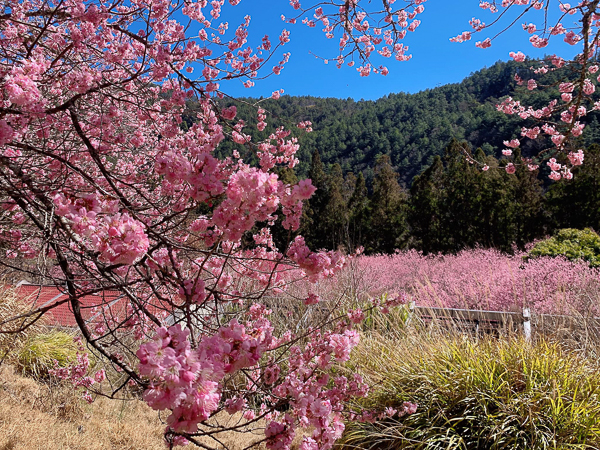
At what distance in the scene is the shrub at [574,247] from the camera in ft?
22.7

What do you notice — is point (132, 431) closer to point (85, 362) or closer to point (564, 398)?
point (85, 362)

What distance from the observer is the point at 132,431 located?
3080 mm

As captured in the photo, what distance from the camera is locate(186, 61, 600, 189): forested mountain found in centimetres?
3472

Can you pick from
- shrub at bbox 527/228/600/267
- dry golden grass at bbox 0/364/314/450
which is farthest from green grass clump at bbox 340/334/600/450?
shrub at bbox 527/228/600/267

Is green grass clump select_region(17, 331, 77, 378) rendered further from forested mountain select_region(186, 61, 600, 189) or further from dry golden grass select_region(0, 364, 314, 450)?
forested mountain select_region(186, 61, 600, 189)

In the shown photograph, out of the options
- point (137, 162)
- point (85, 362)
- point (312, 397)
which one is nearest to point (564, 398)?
point (312, 397)

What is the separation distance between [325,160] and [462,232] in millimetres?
26767

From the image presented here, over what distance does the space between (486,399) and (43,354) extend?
416 centimetres

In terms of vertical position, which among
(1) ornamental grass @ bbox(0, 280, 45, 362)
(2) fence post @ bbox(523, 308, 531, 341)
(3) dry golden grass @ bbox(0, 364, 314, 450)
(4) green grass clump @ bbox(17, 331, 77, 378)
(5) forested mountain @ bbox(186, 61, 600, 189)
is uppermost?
(5) forested mountain @ bbox(186, 61, 600, 189)

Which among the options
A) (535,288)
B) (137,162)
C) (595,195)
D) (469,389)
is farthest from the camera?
(595,195)

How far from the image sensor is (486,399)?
2.51 metres

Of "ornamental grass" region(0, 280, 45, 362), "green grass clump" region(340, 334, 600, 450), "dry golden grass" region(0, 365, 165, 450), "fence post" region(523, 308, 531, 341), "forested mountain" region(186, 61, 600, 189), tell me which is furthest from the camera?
"forested mountain" region(186, 61, 600, 189)

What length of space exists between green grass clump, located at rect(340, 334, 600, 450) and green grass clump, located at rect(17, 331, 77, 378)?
3124mm

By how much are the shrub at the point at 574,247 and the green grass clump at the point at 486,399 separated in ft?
15.5
